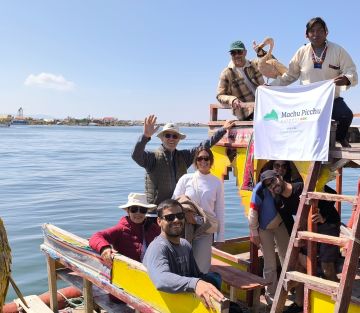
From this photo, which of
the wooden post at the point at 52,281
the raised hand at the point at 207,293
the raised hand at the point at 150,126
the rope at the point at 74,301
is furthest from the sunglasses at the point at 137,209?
the rope at the point at 74,301

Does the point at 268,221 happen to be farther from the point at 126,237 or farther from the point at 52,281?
the point at 52,281

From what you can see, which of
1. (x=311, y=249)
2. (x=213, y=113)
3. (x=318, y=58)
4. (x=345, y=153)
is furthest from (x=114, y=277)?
(x=318, y=58)

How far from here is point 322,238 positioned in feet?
15.0

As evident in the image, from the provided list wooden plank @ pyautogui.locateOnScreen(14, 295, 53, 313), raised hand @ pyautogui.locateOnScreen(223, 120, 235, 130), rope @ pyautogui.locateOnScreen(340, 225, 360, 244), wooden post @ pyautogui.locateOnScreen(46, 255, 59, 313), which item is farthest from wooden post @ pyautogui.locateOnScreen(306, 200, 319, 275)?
wooden plank @ pyautogui.locateOnScreen(14, 295, 53, 313)

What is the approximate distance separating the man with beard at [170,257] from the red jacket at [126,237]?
1117mm

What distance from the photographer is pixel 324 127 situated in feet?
17.0

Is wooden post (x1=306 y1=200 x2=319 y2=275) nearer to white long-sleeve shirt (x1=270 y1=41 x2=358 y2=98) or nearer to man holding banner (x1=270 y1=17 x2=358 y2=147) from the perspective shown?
man holding banner (x1=270 y1=17 x2=358 y2=147)

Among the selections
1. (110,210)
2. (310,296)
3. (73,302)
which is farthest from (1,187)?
(310,296)

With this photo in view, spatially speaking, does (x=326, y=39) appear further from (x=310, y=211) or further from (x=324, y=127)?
(x=310, y=211)

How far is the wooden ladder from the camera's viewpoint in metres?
4.30

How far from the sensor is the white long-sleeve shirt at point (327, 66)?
18.1 feet

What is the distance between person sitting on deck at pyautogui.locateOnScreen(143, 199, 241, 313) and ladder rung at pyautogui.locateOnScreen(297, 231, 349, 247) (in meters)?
1.07

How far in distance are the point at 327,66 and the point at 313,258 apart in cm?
241

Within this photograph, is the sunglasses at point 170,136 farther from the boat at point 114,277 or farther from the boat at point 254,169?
the boat at point 114,277
